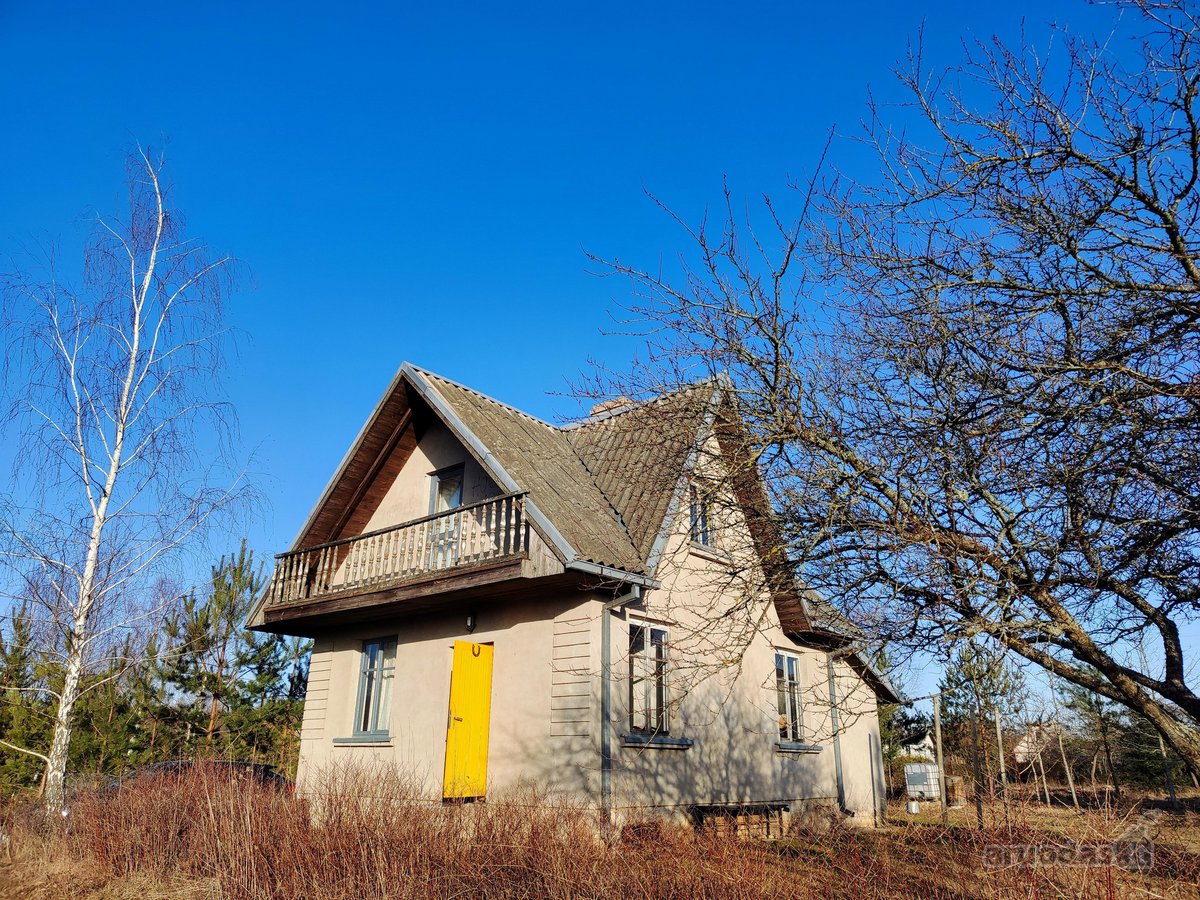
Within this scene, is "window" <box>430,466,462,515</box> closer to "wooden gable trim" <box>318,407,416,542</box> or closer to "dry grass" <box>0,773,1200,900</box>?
"wooden gable trim" <box>318,407,416,542</box>

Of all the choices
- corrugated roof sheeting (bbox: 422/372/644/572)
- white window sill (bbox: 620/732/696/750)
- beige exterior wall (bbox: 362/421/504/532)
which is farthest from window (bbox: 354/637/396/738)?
white window sill (bbox: 620/732/696/750)

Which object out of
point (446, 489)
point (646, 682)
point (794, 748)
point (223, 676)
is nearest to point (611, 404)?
point (646, 682)

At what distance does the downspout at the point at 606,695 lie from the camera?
35.8 feet

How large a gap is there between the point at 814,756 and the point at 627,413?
10511 millimetres

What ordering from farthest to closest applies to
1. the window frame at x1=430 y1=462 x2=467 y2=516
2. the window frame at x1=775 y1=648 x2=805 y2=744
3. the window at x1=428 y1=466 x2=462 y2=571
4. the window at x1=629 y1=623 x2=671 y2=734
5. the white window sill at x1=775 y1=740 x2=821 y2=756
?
the window frame at x1=775 y1=648 x2=805 y2=744, the white window sill at x1=775 y1=740 x2=821 y2=756, the window frame at x1=430 y1=462 x2=467 y2=516, the window at x1=428 y1=466 x2=462 y2=571, the window at x1=629 y1=623 x2=671 y2=734

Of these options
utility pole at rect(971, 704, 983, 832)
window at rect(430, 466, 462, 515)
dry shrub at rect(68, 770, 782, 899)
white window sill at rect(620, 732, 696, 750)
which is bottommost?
dry shrub at rect(68, 770, 782, 899)

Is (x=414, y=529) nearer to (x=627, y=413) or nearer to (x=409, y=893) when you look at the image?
(x=627, y=413)

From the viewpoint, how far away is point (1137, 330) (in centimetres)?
603

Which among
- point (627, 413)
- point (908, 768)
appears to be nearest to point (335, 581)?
point (627, 413)

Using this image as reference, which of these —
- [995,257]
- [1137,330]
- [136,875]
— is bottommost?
[136,875]

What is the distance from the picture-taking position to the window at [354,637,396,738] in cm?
1428

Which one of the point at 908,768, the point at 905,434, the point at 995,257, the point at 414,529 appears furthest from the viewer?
the point at 908,768

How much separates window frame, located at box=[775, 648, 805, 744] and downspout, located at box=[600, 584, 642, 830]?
500 centimetres

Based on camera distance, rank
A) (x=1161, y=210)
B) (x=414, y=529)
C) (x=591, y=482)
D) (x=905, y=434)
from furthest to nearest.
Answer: (x=591, y=482) < (x=414, y=529) < (x=905, y=434) < (x=1161, y=210)
